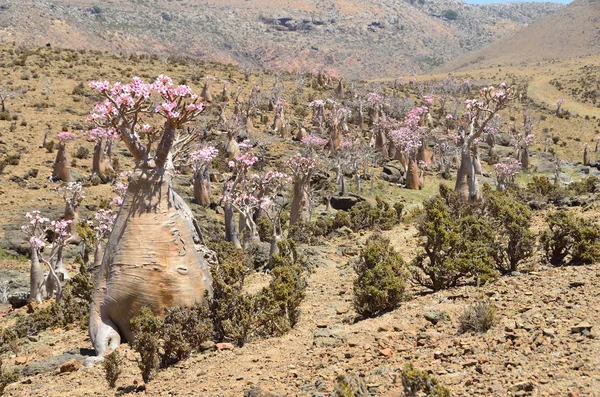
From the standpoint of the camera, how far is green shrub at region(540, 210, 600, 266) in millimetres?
6637

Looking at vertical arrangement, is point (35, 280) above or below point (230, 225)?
below

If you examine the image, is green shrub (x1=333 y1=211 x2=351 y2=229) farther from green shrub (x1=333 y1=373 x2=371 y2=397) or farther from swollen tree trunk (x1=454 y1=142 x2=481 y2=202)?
green shrub (x1=333 y1=373 x2=371 y2=397)

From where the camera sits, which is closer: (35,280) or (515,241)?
(515,241)

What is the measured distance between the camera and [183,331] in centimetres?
614

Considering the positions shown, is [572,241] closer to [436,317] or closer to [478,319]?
[436,317]

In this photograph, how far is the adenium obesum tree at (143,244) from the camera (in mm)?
6574

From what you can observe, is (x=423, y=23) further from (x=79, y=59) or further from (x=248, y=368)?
(x=248, y=368)

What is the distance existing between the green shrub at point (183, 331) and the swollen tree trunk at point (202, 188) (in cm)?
1406

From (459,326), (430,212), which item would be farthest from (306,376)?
(430,212)

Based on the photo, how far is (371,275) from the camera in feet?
21.6

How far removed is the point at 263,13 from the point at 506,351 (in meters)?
145

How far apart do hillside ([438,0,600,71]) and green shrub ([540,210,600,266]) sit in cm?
10062

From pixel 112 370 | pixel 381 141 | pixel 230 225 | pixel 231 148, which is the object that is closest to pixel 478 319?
pixel 112 370

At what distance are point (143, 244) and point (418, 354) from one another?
3.88 meters
